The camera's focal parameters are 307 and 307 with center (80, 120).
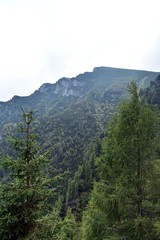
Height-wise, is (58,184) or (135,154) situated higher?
(135,154)

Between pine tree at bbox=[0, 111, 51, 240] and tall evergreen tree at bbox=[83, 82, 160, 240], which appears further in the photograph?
tall evergreen tree at bbox=[83, 82, 160, 240]

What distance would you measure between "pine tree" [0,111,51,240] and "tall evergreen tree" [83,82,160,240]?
3.47 meters

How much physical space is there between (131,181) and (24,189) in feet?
15.2

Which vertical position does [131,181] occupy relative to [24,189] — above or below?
below

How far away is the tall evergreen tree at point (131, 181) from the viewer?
10.8 metres

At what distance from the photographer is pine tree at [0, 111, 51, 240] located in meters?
7.57

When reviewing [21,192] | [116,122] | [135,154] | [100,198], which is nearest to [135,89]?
[116,122]

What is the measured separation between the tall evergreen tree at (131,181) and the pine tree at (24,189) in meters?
3.47

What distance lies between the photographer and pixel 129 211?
11.1m

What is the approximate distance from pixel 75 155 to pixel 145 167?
163337 millimetres

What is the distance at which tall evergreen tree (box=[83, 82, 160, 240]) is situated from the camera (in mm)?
10797

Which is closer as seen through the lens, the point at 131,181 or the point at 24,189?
the point at 24,189

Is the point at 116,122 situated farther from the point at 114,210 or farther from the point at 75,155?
the point at 75,155

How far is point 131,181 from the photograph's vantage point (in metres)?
11.0
